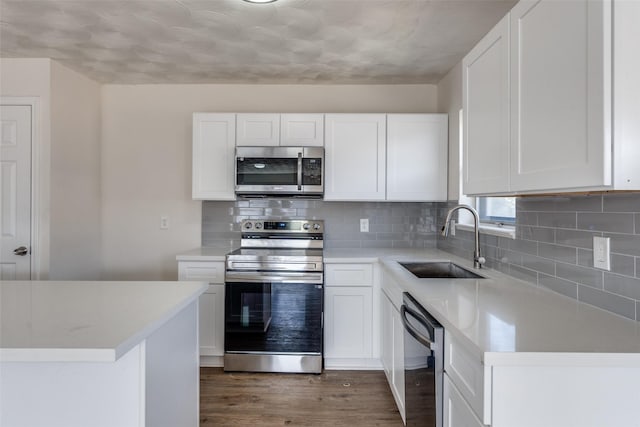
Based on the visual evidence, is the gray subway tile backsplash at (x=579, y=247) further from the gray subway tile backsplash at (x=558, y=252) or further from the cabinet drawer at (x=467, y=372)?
the cabinet drawer at (x=467, y=372)

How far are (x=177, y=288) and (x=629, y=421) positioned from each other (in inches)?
64.8

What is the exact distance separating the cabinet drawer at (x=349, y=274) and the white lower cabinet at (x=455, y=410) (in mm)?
1451

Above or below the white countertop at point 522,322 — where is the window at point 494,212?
above

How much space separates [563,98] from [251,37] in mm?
1905

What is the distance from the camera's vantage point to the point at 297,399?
245 centimetres

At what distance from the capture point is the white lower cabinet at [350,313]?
9.28ft

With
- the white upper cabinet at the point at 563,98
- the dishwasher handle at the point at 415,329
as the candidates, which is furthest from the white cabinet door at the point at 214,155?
the white upper cabinet at the point at 563,98

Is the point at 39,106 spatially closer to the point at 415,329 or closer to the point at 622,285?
the point at 415,329

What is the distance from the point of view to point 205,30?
232 cm

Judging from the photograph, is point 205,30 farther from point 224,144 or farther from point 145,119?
point 145,119

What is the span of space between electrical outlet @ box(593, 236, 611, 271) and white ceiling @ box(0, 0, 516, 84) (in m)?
1.33

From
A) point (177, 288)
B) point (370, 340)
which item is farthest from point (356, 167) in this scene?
point (177, 288)

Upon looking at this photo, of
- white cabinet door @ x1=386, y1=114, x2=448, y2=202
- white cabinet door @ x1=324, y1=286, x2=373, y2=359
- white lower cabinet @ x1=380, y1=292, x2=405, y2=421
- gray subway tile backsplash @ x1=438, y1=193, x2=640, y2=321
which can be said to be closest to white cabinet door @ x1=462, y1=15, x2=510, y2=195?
gray subway tile backsplash @ x1=438, y1=193, x2=640, y2=321

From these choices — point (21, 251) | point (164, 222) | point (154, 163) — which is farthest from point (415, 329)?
point (21, 251)
